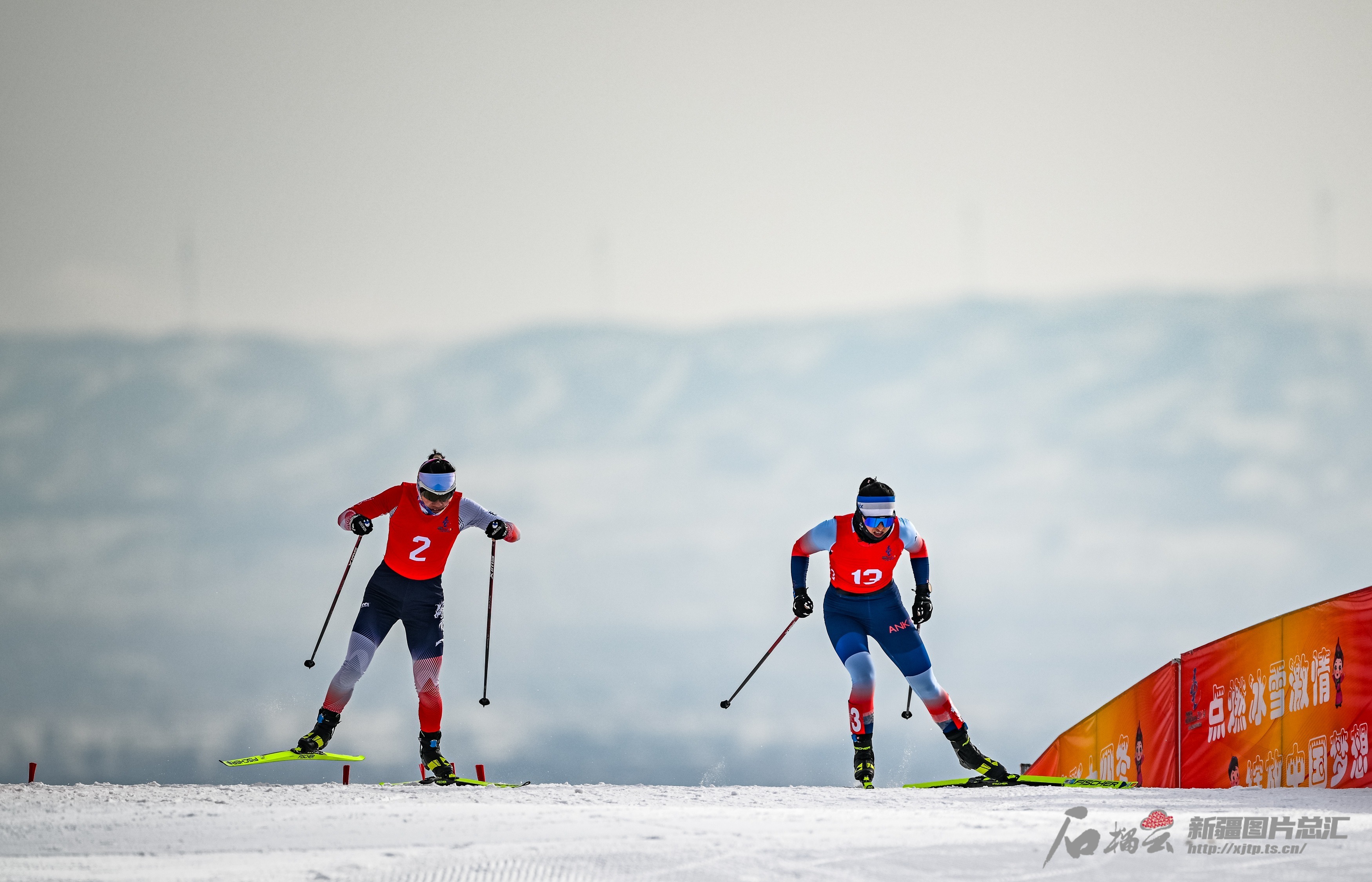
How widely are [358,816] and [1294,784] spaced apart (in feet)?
18.0

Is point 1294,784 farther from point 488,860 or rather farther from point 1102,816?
point 488,860

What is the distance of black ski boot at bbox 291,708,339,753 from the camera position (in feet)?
23.8

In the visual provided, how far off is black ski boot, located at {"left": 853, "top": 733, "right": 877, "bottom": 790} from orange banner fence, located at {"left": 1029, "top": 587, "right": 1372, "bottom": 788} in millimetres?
2376

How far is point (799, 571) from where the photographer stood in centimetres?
796

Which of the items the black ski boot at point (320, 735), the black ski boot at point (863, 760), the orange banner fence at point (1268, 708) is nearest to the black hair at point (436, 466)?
the black ski boot at point (320, 735)

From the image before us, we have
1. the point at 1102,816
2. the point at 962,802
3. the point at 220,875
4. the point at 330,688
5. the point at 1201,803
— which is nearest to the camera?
the point at 220,875

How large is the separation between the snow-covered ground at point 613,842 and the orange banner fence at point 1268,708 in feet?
6.75

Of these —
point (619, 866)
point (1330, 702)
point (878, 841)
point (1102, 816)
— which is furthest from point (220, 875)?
point (1330, 702)

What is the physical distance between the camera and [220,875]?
3.92m

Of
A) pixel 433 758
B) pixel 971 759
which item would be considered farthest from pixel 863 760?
pixel 433 758

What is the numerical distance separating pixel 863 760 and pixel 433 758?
7.68ft

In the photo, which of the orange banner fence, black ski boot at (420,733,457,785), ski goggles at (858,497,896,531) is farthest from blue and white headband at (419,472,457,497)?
the orange banner fence

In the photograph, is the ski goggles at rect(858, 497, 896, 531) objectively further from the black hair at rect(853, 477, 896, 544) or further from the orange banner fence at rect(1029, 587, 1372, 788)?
the orange banner fence at rect(1029, 587, 1372, 788)

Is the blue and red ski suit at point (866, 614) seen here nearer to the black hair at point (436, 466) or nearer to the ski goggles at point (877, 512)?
the ski goggles at point (877, 512)
